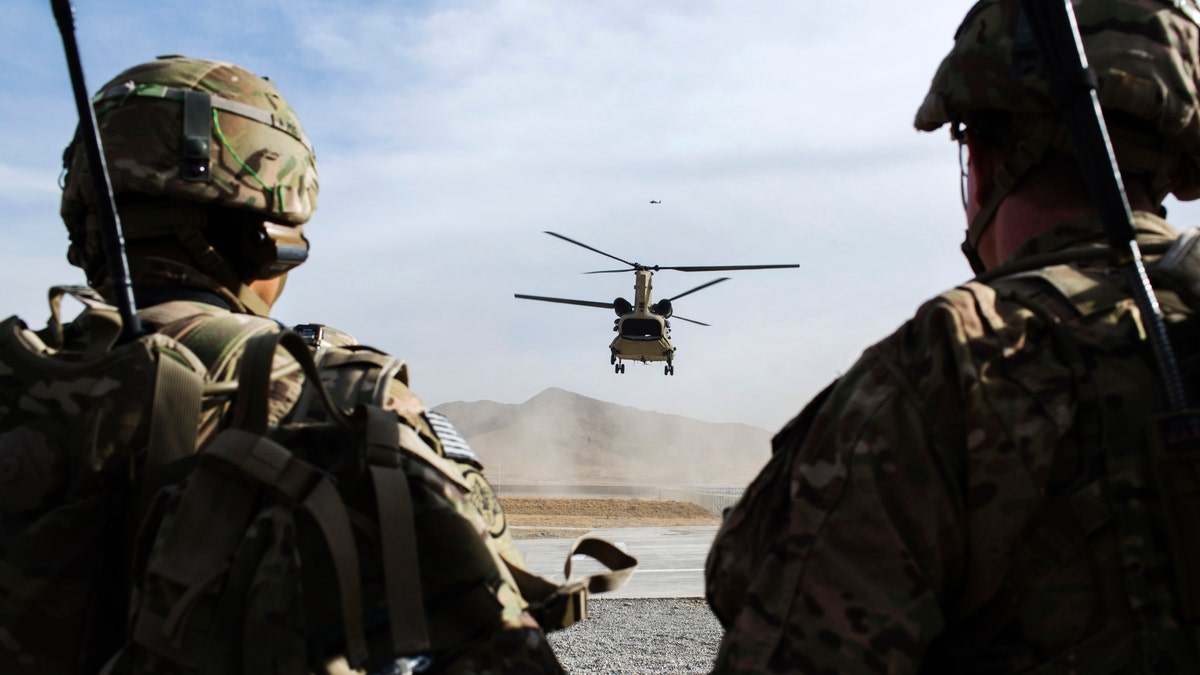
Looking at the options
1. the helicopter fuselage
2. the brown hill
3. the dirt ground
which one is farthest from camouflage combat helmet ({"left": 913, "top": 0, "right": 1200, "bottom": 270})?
the brown hill

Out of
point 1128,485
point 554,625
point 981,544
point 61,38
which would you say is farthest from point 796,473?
point 61,38

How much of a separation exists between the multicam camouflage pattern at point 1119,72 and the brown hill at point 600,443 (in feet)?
240

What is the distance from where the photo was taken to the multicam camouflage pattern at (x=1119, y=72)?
205cm

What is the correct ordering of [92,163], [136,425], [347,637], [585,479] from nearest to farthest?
[347,637] < [136,425] < [92,163] < [585,479]

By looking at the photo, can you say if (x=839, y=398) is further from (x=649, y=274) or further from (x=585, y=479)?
(x=585, y=479)

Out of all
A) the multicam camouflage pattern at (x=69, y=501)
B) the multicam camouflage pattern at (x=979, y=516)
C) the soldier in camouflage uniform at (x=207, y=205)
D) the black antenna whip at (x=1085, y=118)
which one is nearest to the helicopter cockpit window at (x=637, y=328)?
the soldier in camouflage uniform at (x=207, y=205)

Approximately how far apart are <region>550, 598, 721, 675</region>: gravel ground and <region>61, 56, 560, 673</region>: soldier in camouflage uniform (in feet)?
17.6

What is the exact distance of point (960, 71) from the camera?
2.18m

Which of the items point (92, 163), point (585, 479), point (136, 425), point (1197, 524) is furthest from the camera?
point (585, 479)

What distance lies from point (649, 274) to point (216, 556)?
30.7m

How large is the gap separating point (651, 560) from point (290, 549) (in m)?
13.5

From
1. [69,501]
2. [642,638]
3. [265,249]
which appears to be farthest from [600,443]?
[69,501]

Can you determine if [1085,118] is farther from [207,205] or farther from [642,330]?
[642,330]

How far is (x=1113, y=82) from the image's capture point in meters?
2.03
